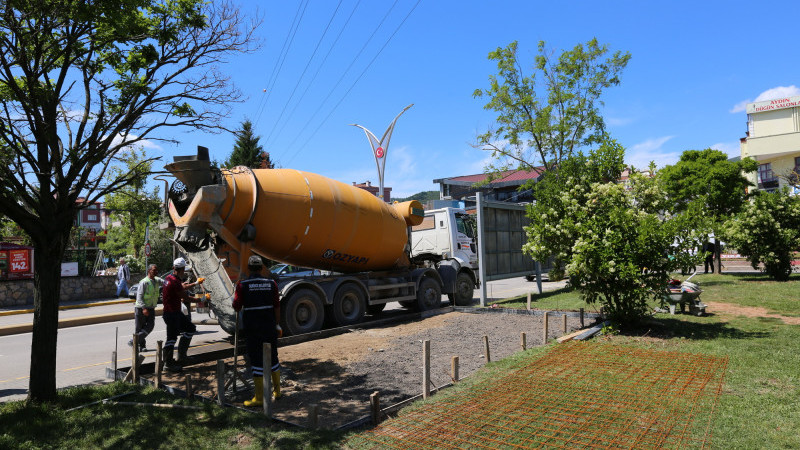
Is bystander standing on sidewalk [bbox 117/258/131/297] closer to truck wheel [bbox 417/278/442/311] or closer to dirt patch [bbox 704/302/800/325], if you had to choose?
truck wheel [bbox 417/278/442/311]

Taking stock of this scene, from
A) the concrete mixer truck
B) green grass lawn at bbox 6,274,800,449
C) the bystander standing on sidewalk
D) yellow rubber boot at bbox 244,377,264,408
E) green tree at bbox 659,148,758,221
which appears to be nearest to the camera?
green grass lawn at bbox 6,274,800,449

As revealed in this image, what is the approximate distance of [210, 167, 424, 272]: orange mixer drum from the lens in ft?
31.1

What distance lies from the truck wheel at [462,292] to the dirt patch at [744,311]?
649 cm

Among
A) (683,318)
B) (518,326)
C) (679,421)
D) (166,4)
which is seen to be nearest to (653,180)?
(683,318)

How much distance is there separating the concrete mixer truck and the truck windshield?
303 cm

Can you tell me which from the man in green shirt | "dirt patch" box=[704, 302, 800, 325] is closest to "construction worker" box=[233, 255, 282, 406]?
the man in green shirt

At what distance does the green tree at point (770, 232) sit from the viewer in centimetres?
1717

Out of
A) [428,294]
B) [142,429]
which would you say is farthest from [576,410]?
[428,294]

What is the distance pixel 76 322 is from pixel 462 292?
11.9m

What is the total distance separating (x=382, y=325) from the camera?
453 inches

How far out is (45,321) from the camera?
5.96 m

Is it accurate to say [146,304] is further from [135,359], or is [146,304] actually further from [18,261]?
[18,261]

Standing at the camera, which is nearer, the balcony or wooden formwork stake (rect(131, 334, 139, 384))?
wooden formwork stake (rect(131, 334, 139, 384))

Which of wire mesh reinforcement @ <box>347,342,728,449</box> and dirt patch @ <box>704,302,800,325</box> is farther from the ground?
dirt patch @ <box>704,302,800,325</box>
